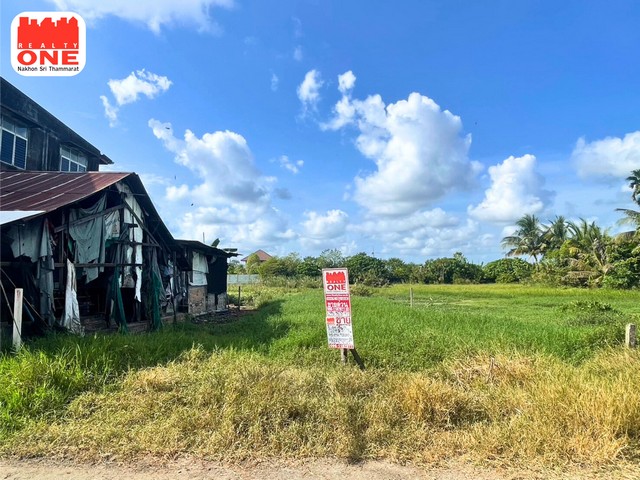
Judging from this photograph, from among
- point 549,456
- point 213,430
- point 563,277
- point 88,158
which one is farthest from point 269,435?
point 563,277

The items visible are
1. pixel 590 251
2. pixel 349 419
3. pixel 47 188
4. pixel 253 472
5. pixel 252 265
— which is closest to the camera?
pixel 253 472

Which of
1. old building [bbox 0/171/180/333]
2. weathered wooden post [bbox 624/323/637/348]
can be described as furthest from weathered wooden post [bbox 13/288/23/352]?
weathered wooden post [bbox 624/323/637/348]

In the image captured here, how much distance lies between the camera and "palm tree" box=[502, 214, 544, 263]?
4559 cm

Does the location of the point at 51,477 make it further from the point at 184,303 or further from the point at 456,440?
the point at 184,303

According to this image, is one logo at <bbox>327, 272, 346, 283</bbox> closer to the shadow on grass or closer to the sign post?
the sign post

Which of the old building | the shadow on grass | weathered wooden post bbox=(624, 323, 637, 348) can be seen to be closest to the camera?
the shadow on grass

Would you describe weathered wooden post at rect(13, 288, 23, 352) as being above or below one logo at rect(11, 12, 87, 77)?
below

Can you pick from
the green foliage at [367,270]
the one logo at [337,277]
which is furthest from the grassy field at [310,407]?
the green foliage at [367,270]

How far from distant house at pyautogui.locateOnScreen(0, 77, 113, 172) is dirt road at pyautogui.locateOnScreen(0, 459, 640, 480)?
39.0 feet

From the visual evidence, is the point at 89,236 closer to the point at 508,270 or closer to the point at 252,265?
the point at 252,265

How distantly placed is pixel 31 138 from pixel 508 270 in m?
48.9

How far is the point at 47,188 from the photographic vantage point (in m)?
9.27

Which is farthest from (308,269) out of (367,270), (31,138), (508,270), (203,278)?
(31,138)

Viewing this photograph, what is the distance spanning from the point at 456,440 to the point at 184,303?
41.2ft
